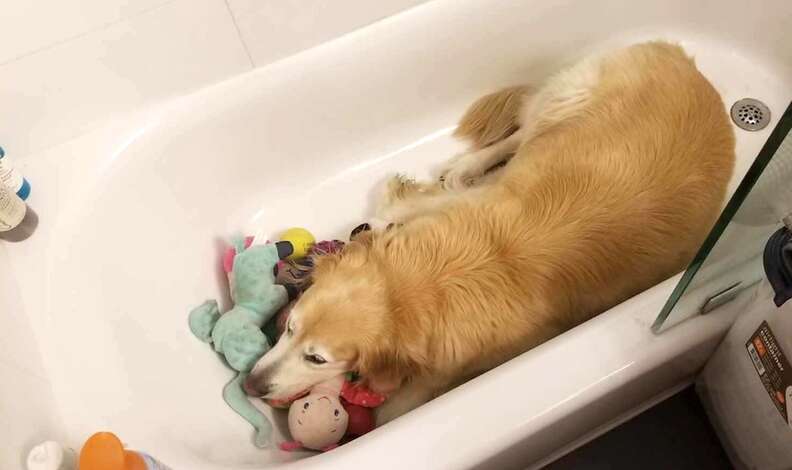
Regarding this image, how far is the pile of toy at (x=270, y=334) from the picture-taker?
4.34 ft

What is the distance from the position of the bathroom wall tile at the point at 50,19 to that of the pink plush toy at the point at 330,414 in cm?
87

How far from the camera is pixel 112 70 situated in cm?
135

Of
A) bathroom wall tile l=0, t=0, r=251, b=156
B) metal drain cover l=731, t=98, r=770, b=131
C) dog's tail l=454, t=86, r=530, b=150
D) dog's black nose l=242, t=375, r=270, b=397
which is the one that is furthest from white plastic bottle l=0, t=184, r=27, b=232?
metal drain cover l=731, t=98, r=770, b=131

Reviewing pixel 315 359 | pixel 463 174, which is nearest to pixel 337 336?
pixel 315 359

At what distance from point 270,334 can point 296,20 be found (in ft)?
2.39

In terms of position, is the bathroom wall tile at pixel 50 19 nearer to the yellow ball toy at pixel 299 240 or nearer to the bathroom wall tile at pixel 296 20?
the bathroom wall tile at pixel 296 20

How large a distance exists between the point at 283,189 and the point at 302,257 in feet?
0.82

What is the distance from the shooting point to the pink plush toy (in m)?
1.31

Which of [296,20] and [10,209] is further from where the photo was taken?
[296,20]

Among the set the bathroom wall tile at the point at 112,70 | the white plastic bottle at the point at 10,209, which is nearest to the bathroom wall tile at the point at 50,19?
the bathroom wall tile at the point at 112,70

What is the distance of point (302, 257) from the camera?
1.61 metres

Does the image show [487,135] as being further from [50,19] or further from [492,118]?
[50,19]

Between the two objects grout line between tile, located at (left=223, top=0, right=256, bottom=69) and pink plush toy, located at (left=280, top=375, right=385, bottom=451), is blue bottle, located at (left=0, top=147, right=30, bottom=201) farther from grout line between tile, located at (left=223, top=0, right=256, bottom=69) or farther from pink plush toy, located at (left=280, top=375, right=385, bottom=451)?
pink plush toy, located at (left=280, top=375, right=385, bottom=451)

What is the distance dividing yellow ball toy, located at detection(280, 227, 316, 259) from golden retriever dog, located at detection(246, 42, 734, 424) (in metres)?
0.29
